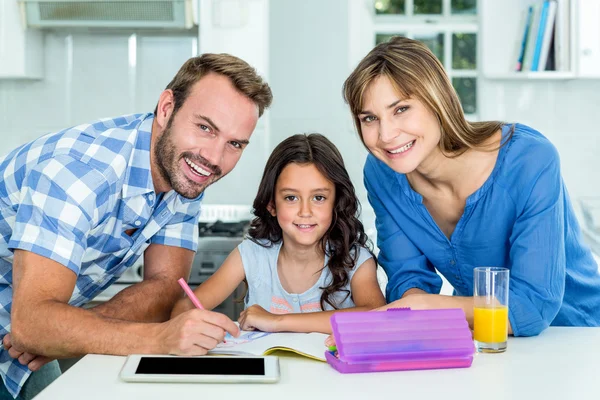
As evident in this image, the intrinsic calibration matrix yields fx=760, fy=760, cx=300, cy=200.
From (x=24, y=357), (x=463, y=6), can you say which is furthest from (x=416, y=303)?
(x=463, y=6)

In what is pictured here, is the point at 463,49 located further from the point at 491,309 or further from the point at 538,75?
the point at 491,309

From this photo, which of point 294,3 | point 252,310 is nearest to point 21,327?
point 252,310

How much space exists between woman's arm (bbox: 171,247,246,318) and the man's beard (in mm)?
332

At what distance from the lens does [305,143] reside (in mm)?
2201

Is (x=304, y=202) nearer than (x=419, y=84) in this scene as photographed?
No

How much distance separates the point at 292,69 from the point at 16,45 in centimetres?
135

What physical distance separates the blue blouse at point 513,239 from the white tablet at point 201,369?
1.88ft

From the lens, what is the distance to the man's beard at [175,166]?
1.87 metres

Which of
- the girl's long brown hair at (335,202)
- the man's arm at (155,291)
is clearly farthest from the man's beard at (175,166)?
the girl's long brown hair at (335,202)

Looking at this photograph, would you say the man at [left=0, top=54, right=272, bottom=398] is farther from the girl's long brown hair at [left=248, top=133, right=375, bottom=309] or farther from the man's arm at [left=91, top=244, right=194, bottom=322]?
the girl's long brown hair at [left=248, top=133, right=375, bottom=309]

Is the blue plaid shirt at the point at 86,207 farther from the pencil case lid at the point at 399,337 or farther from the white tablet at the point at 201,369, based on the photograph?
the pencil case lid at the point at 399,337

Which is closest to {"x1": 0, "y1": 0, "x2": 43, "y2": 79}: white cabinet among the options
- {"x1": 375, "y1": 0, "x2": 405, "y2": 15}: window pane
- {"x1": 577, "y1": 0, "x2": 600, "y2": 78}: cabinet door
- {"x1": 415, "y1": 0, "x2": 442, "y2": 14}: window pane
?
{"x1": 375, "y1": 0, "x2": 405, "y2": 15}: window pane

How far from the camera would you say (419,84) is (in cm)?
169

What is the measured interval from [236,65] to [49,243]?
65 cm
